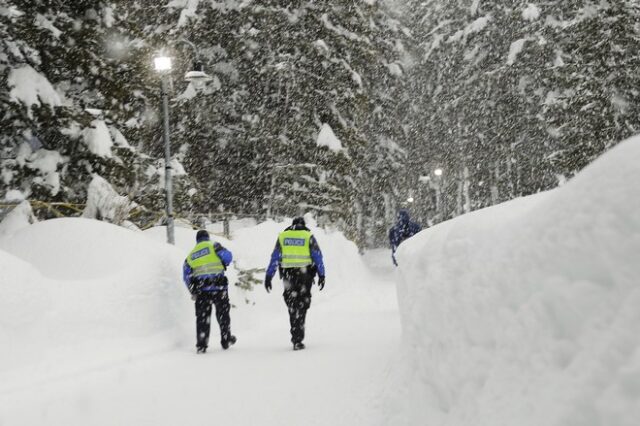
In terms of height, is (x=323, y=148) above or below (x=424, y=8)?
below

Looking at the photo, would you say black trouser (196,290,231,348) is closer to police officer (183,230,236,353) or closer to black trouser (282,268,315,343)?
police officer (183,230,236,353)

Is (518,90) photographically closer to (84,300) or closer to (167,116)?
(167,116)

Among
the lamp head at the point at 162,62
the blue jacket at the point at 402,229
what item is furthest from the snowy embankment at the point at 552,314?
the blue jacket at the point at 402,229

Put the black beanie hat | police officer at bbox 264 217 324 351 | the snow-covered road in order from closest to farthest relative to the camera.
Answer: the snow-covered road, police officer at bbox 264 217 324 351, the black beanie hat

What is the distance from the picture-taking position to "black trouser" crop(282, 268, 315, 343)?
867 cm

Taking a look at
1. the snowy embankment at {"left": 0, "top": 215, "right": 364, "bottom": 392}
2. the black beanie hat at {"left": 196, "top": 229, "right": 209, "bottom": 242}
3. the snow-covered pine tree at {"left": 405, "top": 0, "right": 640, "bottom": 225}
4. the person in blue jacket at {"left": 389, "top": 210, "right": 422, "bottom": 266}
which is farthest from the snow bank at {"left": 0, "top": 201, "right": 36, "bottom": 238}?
the snow-covered pine tree at {"left": 405, "top": 0, "right": 640, "bottom": 225}

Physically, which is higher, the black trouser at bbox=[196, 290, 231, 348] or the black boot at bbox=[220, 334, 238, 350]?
the black trouser at bbox=[196, 290, 231, 348]

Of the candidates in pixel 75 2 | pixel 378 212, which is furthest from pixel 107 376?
pixel 378 212

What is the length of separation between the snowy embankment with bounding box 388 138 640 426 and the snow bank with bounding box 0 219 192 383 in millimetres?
5510

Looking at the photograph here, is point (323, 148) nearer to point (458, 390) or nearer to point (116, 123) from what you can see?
point (116, 123)

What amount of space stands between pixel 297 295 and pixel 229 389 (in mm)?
2754

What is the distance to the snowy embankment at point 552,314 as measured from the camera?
6.95 ft

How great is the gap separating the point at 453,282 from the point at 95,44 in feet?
38.3

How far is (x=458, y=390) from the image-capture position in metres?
3.49
